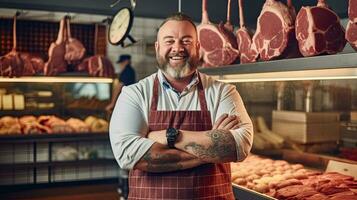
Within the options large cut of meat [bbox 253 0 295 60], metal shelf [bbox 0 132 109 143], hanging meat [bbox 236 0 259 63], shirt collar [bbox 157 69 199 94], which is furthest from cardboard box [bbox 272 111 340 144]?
metal shelf [bbox 0 132 109 143]

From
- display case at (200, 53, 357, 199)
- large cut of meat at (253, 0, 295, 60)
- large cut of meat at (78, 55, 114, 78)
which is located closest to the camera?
large cut of meat at (253, 0, 295, 60)

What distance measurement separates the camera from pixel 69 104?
633cm

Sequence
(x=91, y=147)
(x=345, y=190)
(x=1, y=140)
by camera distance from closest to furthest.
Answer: (x=345, y=190) < (x=1, y=140) < (x=91, y=147)

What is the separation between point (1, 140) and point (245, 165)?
354 cm

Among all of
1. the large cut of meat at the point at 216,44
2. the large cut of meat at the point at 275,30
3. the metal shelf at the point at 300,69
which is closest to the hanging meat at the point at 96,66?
the large cut of meat at the point at 216,44

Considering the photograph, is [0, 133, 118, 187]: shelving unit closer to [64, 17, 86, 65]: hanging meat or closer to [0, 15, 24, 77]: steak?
[0, 15, 24, 77]: steak

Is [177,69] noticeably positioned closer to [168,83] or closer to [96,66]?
[168,83]

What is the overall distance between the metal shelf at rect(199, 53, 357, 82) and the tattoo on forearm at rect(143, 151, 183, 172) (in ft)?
2.52

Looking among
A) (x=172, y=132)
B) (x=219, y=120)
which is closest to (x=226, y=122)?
(x=219, y=120)

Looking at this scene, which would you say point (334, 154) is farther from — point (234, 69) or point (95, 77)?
point (95, 77)

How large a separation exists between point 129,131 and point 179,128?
23 centimetres

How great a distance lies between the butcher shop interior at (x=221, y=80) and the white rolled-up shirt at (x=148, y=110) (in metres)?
0.42

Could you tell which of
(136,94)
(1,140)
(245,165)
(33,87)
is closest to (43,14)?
(33,87)

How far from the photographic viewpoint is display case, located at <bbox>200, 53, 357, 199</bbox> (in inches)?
115
